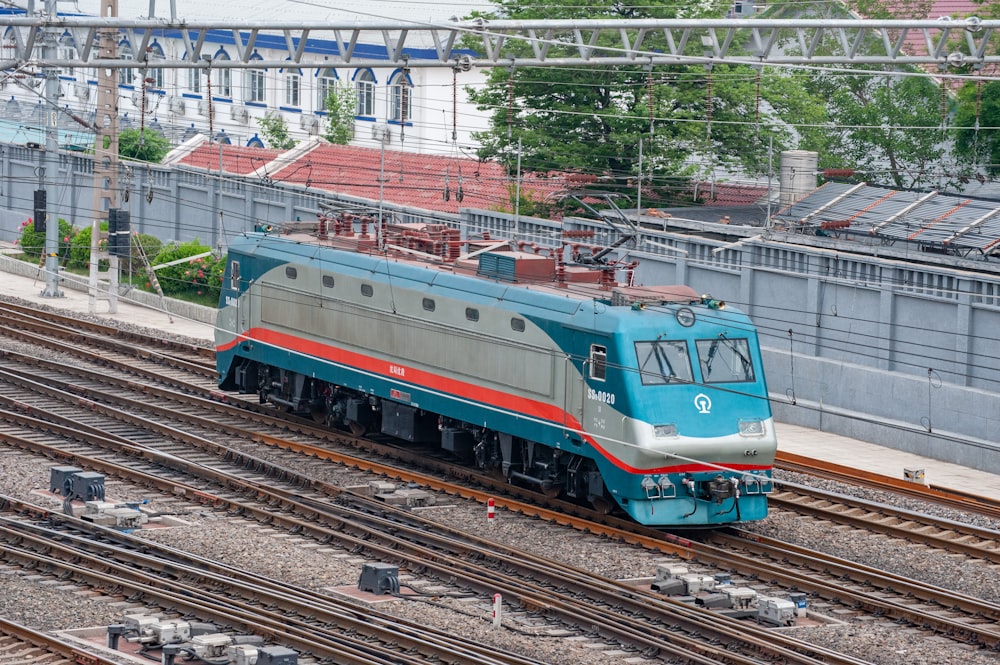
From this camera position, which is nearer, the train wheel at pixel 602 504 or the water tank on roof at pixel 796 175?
the train wheel at pixel 602 504

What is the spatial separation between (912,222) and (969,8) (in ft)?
52.9

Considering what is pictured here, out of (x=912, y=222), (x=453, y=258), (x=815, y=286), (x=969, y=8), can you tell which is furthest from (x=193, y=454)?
(x=969, y=8)

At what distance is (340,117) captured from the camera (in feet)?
205

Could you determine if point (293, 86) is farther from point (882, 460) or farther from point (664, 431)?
point (664, 431)

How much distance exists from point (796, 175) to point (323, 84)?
35.1 metres

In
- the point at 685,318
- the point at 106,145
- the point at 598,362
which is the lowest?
the point at 598,362

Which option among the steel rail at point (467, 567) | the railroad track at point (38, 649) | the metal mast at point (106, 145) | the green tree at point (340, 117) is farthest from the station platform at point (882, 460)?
the green tree at point (340, 117)

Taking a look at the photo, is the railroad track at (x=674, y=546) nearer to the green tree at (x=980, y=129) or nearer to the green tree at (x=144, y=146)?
the green tree at (x=980, y=129)

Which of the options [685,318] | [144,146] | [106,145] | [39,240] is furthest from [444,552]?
[144,146]

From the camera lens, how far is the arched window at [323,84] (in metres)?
69.9

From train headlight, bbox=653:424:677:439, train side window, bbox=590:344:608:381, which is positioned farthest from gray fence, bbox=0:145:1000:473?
train side window, bbox=590:344:608:381

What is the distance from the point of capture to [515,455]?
2427 cm

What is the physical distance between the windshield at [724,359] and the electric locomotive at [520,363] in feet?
0.08

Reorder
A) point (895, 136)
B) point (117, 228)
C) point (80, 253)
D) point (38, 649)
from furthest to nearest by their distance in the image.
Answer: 1. point (80, 253)
2. point (895, 136)
3. point (117, 228)
4. point (38, 649)
